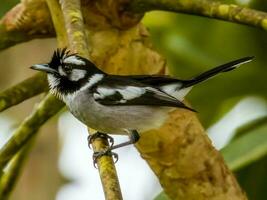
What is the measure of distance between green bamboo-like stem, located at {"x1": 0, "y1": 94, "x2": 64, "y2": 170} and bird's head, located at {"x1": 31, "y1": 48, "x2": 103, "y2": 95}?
0.05 metres

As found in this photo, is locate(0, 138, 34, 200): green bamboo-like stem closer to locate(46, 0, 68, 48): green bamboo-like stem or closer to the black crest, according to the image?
the black crest

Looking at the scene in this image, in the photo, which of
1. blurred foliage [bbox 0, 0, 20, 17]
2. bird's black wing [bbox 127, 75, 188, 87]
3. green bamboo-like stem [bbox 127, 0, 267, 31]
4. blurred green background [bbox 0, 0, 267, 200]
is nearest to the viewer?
green bamboo-like stem [bbox 127, 0, 267, 31]

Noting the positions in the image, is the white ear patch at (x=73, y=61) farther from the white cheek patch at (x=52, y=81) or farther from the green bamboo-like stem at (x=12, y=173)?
the green bamboo-like stem at (x=12, y=173)

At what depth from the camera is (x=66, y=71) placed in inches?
98.7

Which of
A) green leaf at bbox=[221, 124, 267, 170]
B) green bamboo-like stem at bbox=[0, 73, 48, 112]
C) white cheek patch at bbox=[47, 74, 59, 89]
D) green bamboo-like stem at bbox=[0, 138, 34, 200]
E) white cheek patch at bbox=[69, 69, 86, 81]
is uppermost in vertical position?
green bamboo-like stem at bbox=[0, 73, 48, 112]

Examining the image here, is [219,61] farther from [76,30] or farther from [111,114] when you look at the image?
[76,30]

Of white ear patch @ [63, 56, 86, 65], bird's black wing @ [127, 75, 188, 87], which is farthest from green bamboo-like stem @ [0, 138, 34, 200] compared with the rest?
bird's black wing @ [127, 75, 188, 87]

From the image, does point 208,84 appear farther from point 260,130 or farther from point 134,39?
point 134,39

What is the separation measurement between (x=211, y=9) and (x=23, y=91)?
59 cm

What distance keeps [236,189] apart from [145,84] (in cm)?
41

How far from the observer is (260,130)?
255 cm

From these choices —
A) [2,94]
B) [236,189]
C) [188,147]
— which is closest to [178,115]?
[188,147]

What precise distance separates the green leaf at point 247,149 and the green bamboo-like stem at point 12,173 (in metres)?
0.61

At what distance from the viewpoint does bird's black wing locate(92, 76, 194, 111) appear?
240cm
